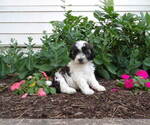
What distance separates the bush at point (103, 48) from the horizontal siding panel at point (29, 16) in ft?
5.55

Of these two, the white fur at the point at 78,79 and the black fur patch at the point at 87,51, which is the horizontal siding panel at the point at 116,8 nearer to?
the white fur at the point at 78,79

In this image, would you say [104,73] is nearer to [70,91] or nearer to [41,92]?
[70,91]

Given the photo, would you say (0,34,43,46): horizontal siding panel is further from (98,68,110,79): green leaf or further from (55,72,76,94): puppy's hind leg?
(55,72,76,94): puppy's hind leg

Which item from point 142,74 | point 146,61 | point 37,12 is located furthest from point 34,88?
point 37,12

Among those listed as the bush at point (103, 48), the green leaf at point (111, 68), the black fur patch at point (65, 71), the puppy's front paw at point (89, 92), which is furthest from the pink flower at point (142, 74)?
the black fur patch at point (65, 71)

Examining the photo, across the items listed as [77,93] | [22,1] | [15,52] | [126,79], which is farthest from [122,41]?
[22,1]

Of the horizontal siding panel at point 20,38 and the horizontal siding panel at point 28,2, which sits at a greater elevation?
the horizontal siding panel at point 28,2

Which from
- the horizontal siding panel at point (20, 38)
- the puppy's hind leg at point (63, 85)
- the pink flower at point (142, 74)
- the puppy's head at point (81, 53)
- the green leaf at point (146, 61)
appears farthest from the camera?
the horizontal siding panel at point (20, 38)

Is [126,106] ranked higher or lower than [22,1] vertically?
lower

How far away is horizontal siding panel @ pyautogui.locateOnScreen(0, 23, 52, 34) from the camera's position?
6.60 metres

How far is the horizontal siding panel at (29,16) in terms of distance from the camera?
6562mm

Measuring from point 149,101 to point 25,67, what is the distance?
211cm

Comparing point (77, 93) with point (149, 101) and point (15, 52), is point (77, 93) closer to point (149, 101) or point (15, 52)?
point (149, 101)

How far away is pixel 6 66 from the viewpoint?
477cm
